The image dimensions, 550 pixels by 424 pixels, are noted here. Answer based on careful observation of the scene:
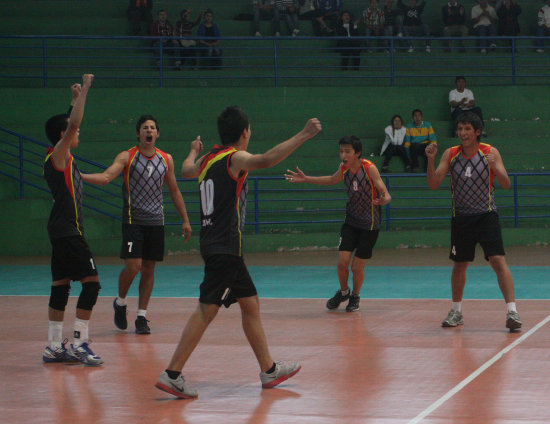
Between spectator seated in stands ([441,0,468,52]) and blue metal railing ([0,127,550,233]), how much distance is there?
5.74 metres

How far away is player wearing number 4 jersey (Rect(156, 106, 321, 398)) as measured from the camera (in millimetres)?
7395

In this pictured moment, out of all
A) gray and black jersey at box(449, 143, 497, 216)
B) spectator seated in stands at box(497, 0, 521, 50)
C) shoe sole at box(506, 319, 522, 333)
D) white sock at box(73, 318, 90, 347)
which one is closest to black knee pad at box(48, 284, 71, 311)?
white sock at box(73, 318, 90, 347)

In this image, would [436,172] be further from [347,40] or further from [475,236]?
[347,40]

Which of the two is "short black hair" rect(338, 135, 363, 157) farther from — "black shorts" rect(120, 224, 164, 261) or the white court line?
the white court line

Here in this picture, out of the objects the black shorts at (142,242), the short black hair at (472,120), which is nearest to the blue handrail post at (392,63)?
the short black hair at (472,120)

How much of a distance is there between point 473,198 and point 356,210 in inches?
77.7

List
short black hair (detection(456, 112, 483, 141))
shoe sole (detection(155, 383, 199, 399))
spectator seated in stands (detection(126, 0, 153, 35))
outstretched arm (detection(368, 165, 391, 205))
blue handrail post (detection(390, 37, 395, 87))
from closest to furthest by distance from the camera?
shoe sole (detection(155, 383, 199, 399)) < short black hair (detection(456, 112, 483, 141)) < outstretched arm (detection(368, 165, 391, 205)) < blue handrail post (detection(390, 37, 395, 87)) < spectator seated in stands (detection(126, 0, 153, 35))

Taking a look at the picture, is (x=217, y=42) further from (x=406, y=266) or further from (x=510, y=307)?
(x=510, y=307)

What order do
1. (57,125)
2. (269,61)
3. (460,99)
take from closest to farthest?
(57,125) < (460,99) < (269,61)

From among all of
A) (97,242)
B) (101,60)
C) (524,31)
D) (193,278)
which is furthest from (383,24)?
(193,278)

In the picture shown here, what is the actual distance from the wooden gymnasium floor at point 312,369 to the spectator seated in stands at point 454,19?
1529 centimetres

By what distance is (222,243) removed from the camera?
24.8 ft

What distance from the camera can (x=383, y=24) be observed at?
26.9 meters

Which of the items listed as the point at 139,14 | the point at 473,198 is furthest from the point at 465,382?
the point at 139,14
